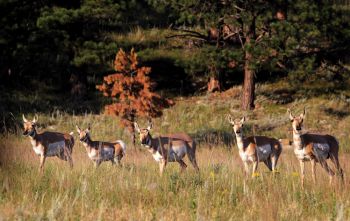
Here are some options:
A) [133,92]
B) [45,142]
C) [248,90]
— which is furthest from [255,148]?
[248,90]

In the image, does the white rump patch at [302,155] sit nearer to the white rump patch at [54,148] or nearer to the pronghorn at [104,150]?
the pronghorn at [104,150]

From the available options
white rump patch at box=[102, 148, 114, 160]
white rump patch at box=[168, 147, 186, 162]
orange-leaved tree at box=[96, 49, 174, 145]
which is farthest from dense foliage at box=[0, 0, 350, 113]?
white rump patch at box=[168, 147, 186, 162]

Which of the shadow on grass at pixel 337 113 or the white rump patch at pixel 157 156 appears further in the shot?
the shadow on grass at pixel 337 113

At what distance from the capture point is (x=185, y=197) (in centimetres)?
768

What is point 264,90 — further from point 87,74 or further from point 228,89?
point 87,74

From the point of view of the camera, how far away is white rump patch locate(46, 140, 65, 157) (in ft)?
49.5

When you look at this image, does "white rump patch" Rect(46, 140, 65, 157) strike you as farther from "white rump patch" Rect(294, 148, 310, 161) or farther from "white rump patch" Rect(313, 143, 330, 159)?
"white rump patch" Rect(313, 143, 330, 159)

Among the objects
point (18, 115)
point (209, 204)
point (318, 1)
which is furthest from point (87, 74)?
point (209, 204)

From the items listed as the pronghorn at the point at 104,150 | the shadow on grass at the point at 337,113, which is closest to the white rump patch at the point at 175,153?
the pronghorn at the point at 104,150

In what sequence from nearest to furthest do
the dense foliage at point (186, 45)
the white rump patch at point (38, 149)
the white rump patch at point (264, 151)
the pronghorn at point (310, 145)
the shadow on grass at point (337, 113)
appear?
the pronghorn at point (310, 145)
the white rump patch at point (264, 151)
the white rump patch at point (38, 149)
the dense foliage at point (186, 45)
the shadow on grass at point (337, 113)

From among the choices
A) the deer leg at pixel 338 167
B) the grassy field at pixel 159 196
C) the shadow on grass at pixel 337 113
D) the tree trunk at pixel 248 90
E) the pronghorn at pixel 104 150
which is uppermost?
the tree trunk at pixel 248 90

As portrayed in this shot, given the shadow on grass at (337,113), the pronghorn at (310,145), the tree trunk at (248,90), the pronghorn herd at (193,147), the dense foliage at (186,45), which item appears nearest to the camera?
the pronghorn at (310,145)

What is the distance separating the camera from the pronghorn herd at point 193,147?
13258 millimetres

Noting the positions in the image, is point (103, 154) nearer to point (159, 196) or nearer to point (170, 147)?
point (170, 147)
